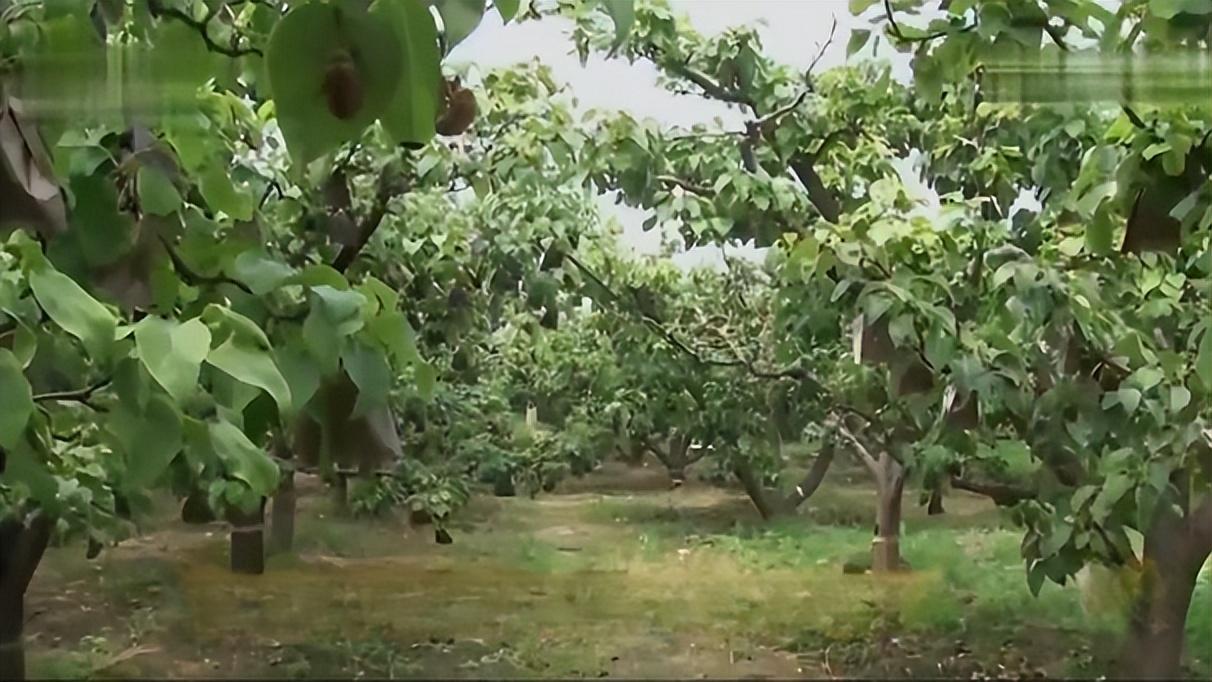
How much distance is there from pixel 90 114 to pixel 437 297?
1.16 feet

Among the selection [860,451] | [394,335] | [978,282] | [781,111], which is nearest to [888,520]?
[860,451]

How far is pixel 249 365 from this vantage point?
429 millimetres

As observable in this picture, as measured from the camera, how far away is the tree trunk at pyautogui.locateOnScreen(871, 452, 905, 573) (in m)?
0.94

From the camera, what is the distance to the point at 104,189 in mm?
546

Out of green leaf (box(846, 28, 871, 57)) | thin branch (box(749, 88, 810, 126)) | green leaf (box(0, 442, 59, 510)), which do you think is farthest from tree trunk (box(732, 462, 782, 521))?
green leaf (box(0, 442, 59, 510))

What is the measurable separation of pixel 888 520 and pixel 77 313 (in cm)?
66

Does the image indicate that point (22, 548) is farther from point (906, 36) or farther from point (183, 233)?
point (906, 36)

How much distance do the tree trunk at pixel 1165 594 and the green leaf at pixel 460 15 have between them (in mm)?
748

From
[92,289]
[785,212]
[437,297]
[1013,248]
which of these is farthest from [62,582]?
[1013,248]

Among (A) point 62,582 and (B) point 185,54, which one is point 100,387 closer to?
(B) point 185,54

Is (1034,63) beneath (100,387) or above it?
above

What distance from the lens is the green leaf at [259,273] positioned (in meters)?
0.51

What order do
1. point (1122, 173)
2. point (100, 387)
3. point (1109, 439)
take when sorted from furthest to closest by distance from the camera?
point (1109, 439) → point (1122, 173) → point (100, 387)

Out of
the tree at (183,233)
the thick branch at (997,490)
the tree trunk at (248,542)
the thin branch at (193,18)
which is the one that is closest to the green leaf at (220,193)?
the tree at (183,233)
